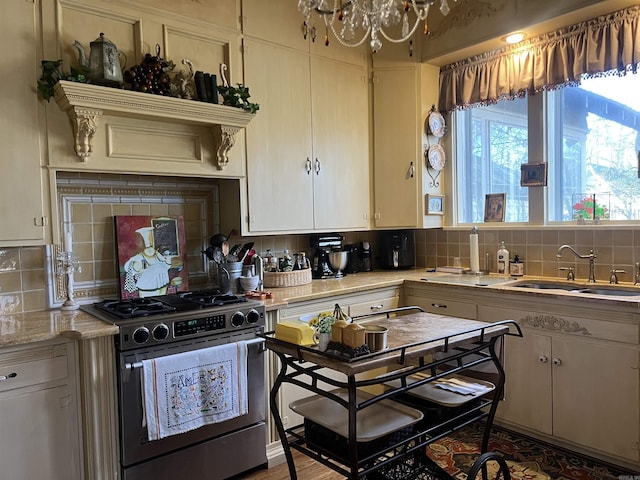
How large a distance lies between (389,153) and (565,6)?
57.4 inches

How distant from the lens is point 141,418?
6.98ft

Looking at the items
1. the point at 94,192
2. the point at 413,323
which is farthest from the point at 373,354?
the point at 94,192

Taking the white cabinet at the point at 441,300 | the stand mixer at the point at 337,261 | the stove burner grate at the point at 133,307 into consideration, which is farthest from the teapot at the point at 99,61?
the white cabinet at the point at 441,300

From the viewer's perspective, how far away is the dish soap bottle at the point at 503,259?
340 centimetres

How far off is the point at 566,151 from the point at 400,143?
116 centimetres

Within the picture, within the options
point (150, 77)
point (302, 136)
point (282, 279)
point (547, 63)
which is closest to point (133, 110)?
point (150, 77)

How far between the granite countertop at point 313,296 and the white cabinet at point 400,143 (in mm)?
503

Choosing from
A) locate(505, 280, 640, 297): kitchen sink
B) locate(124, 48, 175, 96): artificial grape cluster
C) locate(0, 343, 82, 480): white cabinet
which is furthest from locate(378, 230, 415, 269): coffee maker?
locate(0, 343, 82, 480): white cabinet

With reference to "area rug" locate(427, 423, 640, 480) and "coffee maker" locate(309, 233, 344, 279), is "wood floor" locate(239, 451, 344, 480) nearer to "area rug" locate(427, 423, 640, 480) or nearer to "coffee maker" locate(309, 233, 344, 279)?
"area rug" locate(427, 423, 640, 480)

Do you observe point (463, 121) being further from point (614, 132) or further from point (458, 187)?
point (614, 132)

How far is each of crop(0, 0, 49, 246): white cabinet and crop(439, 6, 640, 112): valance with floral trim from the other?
2822mm

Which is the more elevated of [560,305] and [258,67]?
[258,67]

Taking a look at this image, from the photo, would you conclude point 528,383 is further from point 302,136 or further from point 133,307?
point 133,307

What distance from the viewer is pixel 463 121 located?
150 inches
